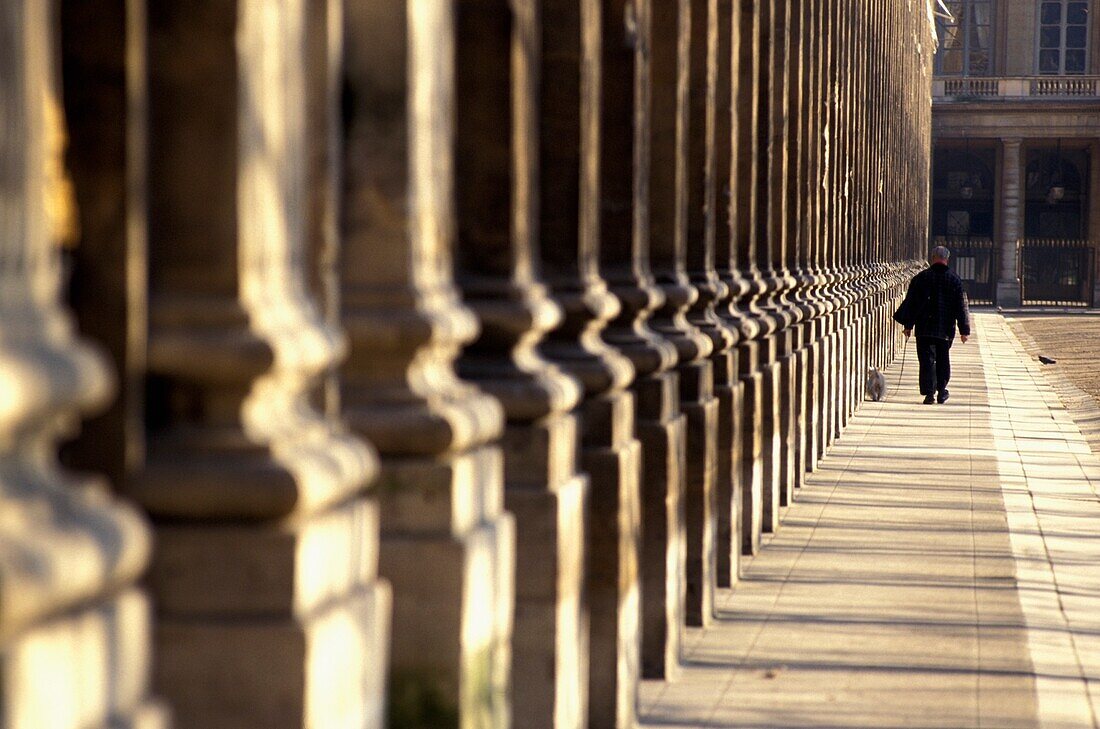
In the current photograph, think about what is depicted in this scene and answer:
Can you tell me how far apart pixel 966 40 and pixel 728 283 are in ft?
190

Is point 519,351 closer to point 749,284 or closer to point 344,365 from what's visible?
point 344,365

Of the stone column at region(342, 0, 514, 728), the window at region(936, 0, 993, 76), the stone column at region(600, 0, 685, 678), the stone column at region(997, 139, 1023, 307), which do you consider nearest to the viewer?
the stone column at region(342, 0, 514, 728)

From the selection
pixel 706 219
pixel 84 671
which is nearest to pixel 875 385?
pixel 706 219


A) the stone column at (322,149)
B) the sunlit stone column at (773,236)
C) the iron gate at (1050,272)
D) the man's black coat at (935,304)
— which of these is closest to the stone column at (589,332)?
the stone column at (322,149)

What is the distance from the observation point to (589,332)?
633 centimetres

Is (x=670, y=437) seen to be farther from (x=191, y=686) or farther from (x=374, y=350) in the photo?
(x=191, y=686)

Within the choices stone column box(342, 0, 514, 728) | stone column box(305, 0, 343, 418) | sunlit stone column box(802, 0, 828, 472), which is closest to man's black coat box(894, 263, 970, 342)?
sunlit stone column box(802, 0, 828, 472)

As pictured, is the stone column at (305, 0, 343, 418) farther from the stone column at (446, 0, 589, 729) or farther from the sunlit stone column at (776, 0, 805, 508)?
the sunlit stone column at (776, 0, 805, 508)

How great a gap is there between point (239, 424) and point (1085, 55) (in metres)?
63.8

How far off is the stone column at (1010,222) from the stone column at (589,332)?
56.1 m

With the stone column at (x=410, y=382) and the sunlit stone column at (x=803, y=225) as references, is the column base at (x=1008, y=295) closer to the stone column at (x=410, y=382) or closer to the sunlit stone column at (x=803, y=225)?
the sunlit stone column at (x=803, y=225)

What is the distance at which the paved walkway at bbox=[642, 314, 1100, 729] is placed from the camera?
6.81 meters

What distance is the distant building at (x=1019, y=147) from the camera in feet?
204

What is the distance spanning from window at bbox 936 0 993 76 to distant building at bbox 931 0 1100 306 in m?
0.03
